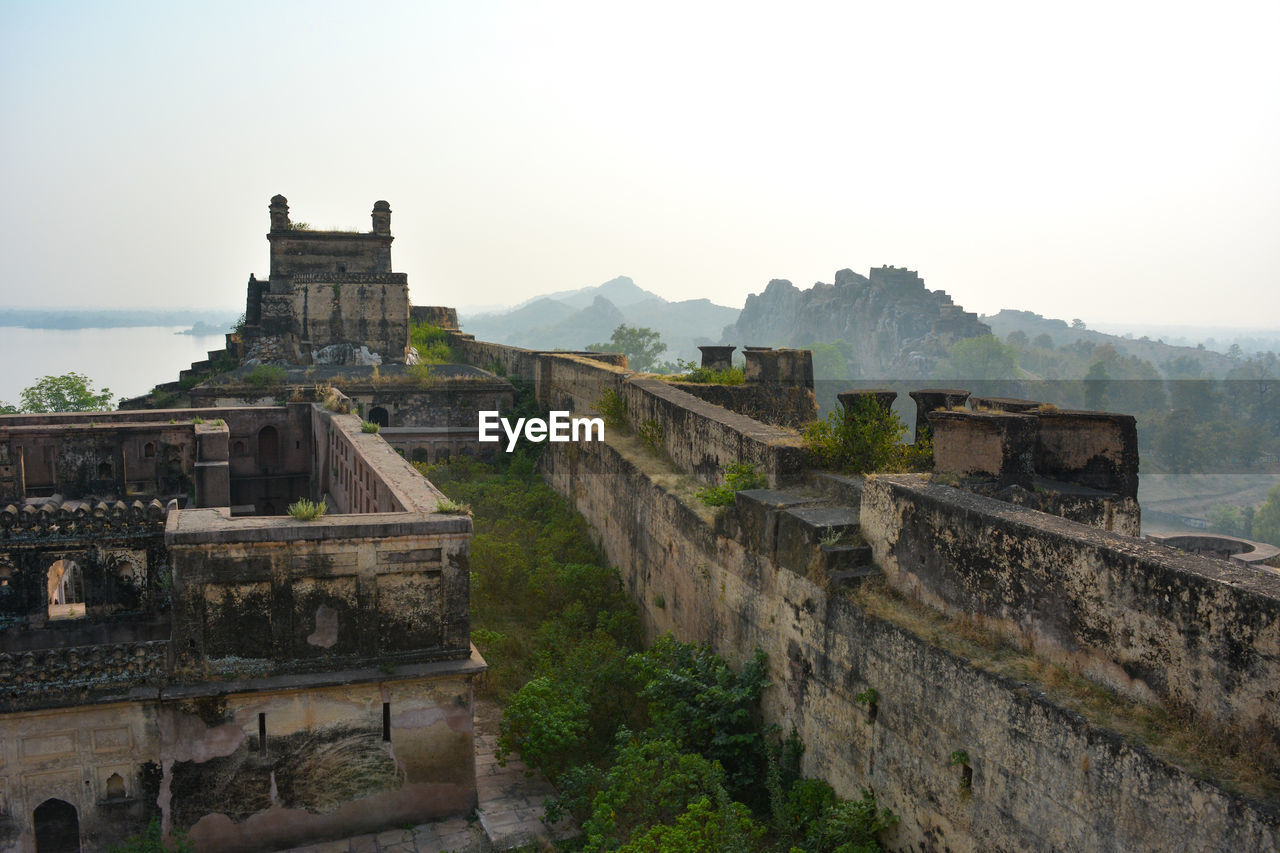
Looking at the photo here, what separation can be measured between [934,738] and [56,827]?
654 cm

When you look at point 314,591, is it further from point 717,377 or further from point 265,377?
point 265,377

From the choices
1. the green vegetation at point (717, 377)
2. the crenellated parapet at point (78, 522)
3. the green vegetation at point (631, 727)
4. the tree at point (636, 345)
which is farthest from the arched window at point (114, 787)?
the tree at point (636, 345)

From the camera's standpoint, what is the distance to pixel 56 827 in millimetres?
7062

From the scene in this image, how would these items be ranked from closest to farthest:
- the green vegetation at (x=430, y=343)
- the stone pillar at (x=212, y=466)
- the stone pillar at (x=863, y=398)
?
1. the stone pillar at (x=863, y=398)
2. the stone pillar at (x=212, y=466)
3. the green vegetation at (x=430, y=343)

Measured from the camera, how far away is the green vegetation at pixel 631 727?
6457 mm

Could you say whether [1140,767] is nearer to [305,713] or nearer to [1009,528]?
[1009,528]

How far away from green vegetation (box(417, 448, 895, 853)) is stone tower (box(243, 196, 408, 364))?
1625 cm

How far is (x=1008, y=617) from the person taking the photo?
546cm

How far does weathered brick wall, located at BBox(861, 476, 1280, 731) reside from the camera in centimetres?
400

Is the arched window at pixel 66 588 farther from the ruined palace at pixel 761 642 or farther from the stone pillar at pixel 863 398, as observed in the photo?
the stone pillar at pixel 863 398

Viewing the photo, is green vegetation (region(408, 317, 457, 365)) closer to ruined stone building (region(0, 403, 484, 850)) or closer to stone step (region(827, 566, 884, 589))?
ruined stone building (region(0, 403, 484, 850))

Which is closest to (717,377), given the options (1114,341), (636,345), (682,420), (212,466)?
(682,420)

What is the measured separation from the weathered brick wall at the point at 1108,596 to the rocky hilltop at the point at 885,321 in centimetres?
9312

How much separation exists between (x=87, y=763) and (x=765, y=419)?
10.5 metres
